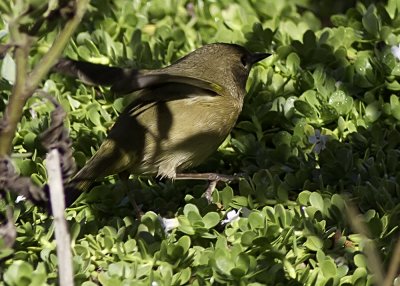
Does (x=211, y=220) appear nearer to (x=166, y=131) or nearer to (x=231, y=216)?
(x=231, y=216)

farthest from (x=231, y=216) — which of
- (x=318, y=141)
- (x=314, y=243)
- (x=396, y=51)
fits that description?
(x=396, y=51)

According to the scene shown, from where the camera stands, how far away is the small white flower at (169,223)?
457cm

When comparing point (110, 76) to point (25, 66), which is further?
point (110, 76)

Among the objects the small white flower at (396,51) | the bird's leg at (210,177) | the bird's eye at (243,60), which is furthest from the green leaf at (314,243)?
the small white flower at (396,51)

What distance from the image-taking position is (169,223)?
461 centimetres

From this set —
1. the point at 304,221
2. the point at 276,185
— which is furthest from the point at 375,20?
the point at 304,221

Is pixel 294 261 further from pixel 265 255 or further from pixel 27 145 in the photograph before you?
pixel 27 145

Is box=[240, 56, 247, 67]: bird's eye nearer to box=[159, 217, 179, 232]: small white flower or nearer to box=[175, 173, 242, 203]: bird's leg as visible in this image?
box=[175, 173, 242, 203]: bird's leg

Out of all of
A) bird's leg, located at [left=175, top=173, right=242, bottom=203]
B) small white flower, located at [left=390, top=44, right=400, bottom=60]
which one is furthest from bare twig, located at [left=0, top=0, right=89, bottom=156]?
small white flower, located at [left=390, top=44, right=400, bottom=60]

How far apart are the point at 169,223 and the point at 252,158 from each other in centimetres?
91

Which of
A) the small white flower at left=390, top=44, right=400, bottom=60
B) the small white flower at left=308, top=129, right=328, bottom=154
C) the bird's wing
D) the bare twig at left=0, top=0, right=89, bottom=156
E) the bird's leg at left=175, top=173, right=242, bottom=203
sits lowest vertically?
the bird's leg at left=175, top=173, right=242, bottom=203

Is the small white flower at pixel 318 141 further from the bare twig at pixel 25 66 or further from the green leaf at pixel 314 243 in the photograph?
the bare twig at pixel 25 66

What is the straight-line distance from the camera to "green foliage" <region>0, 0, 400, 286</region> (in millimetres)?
4148

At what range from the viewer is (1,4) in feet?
10.4
